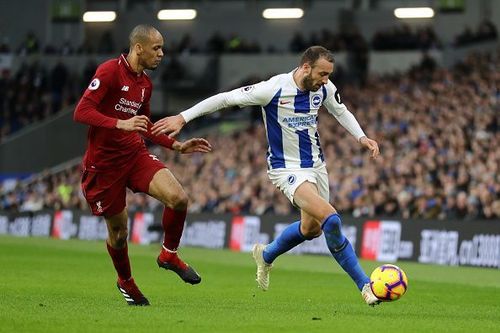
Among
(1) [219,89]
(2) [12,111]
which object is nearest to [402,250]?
(1) [219,89]

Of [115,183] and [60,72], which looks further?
[60,72]

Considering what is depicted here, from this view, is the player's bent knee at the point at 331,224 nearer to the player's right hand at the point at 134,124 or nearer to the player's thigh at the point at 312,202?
the player's thigh at the point at 312,202

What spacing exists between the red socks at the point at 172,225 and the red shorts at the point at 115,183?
375 mm

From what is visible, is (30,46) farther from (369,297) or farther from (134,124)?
(369,297)

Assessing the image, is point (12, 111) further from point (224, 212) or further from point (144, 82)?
point (144, 82)

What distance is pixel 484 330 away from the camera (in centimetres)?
1077

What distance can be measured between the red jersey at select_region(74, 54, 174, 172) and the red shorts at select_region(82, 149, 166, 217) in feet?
0.24

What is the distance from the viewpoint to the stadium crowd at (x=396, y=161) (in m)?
26.1

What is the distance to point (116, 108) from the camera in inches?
490

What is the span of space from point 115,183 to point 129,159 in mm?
271

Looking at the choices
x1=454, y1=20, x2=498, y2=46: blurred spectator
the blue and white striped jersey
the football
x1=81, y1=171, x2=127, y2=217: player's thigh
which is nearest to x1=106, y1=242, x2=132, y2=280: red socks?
x1=81, y1=171, x2=127, y2=217: player's thigh

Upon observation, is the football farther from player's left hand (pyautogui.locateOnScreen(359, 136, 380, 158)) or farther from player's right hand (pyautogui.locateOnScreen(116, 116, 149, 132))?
player's right hand (pyautogui.locateOnScreen(116, 116, 149, 132))

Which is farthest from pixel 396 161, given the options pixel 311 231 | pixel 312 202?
pixel 312 202

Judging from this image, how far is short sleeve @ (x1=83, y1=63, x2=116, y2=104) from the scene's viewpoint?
12.2 m
